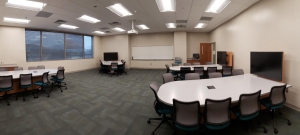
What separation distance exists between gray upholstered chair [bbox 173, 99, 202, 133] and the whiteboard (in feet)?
28.9

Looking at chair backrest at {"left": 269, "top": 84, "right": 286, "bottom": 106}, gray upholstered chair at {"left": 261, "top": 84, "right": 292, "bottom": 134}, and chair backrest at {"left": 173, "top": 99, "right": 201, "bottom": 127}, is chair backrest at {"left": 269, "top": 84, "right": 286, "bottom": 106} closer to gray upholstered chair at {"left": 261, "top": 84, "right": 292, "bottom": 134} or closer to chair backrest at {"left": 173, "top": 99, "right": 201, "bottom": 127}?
gray upholstered chair at {"left": 261, "top": 84, "right": 292, "bottom": 134}

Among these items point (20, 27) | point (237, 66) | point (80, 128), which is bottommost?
point (80, 128)

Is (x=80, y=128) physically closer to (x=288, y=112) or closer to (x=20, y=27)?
(x=288, y=112)

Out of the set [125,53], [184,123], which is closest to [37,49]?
[125,53]

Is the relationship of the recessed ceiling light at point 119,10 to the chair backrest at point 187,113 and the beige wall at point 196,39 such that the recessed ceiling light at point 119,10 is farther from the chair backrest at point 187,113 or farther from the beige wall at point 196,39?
the beige wall at point 196,39

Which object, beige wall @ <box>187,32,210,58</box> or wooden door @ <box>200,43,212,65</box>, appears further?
beige wall @ <box>187,32,210,58</box>

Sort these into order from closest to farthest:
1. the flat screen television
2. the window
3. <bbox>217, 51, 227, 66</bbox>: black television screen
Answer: <bbox>217, 51, 227, 66</bbox>: black television screen
the window
the flat screen television

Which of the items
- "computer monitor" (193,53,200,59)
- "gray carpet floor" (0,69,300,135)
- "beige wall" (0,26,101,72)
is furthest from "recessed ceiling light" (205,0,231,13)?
"beige wall" (0,26,101,72)

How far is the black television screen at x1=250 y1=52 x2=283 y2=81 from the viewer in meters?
3.08

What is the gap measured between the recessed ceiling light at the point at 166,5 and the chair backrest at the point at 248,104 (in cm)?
348

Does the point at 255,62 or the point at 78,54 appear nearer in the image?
the point at 255,62

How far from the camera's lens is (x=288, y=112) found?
2943mm

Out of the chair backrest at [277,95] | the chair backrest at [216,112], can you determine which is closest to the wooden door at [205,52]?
the chair backrest at [277,95]

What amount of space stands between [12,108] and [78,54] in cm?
741
